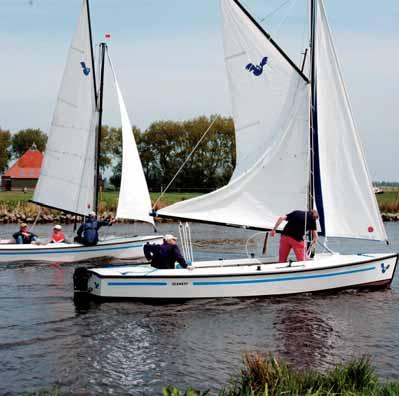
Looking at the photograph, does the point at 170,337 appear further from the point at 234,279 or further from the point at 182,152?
the point at 182,152

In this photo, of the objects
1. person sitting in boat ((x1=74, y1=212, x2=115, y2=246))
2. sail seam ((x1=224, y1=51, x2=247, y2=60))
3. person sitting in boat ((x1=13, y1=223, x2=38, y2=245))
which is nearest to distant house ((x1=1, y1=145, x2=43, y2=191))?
person sitting in boat ((x1=13, y1=223, x2=38, y2=245))

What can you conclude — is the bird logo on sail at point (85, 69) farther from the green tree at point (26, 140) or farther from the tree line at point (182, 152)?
the green tree at point (26, 140)

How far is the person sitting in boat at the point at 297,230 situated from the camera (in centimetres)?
2102

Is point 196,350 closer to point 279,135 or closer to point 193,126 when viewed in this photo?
point 279,135

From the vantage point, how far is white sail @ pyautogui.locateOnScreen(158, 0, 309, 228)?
70.6ft

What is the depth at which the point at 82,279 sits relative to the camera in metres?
19.8

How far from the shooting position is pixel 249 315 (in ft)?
61.1

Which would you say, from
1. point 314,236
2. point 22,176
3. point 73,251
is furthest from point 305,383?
point 22,176

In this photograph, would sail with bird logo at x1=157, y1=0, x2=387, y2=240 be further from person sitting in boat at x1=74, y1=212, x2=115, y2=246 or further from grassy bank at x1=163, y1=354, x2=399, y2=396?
grassy bank at x1=163, y1=354, x2=399, y2=396

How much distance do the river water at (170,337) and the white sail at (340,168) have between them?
2.18 meters

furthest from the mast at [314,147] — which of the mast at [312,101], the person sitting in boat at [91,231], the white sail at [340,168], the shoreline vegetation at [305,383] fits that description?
the shoreline vegetation at [305,383]

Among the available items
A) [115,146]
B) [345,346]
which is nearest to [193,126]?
[115,146]

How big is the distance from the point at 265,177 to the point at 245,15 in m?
5.08

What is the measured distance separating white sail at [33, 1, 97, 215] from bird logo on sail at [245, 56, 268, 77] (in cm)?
1125
